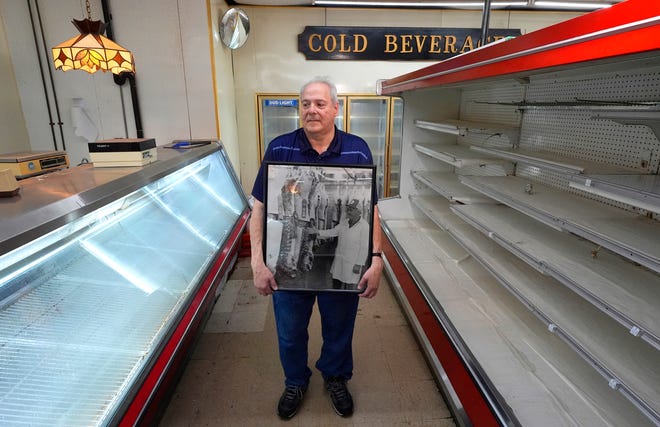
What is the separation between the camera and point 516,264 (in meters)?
2.34

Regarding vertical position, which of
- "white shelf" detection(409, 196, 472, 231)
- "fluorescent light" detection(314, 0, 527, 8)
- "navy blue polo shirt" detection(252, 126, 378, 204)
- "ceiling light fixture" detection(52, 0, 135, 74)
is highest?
"fluorescent light" detection(314, 0, 527, 8)

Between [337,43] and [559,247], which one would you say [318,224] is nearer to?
[559,247]

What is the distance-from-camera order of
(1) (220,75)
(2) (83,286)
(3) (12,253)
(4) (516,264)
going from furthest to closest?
(1) (220,75), (4) (516,264), (2) (83,286), (3) (12,253)

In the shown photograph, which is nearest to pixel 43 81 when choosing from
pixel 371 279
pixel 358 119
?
pixel 358 119

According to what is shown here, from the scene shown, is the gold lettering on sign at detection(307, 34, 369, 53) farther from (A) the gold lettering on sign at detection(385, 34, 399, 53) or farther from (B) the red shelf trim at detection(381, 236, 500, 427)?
(B) the red shelf trim at detection(381, 236, 500, 427)

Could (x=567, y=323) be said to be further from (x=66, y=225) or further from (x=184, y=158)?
(x=184, y=158)

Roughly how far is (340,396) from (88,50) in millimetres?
2845

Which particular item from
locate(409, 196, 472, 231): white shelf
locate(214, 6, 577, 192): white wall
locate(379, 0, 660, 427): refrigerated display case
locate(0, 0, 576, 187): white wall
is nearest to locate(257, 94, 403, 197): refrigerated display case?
locate(214, 6, 577, 192): white wall

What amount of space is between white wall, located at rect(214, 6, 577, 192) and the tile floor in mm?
3724

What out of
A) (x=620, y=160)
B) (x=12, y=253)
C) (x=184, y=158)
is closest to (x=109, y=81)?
(x=184, y=158)

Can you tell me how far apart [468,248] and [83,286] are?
2205 millimetres

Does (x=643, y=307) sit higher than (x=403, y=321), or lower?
higher

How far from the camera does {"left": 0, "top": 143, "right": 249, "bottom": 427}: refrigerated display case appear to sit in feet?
3.98

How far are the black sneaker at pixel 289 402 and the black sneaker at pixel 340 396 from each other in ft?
0.62
